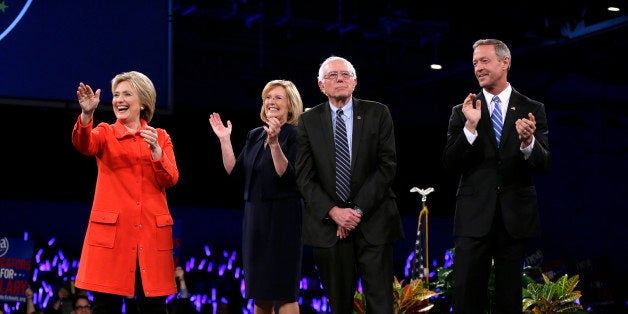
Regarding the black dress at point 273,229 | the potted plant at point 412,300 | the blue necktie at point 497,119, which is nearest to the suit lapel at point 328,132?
the black dress at point 273,229

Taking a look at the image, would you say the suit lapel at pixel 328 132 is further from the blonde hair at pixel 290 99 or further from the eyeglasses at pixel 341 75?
the blonde hair at pixel 290 99

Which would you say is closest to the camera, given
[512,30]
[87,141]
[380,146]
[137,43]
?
[87,141]

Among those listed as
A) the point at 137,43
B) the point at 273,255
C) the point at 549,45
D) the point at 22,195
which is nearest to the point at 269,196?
the point at 273,255

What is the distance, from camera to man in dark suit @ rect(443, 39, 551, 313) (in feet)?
11.4

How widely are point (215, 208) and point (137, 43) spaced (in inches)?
138

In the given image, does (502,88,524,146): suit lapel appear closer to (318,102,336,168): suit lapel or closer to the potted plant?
(318,102,336,168): suit lapel

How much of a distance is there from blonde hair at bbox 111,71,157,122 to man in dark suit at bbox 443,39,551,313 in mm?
1213

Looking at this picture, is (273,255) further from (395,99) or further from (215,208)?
(395,99)

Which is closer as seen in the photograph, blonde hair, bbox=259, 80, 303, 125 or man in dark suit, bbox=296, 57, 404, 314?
man in dark suit, bbox=296, 57, 404, 314

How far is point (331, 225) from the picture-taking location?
3.38 meters

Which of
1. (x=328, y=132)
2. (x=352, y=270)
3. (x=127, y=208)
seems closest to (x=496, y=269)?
(x=352, y=270)

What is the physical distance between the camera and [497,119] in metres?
3.60

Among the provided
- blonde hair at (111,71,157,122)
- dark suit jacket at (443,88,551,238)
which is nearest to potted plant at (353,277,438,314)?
dark suit jacket at (443,88,551,238)

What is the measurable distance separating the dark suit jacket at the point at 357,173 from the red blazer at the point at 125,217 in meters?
0.54
